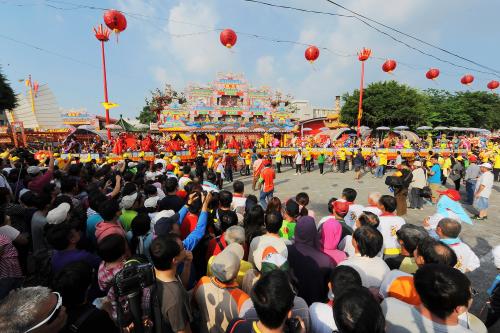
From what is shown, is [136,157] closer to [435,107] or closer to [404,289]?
[404,289]

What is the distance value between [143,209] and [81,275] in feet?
6.86

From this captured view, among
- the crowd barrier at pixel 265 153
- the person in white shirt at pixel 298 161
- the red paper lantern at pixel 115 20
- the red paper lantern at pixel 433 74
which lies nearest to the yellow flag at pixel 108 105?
the crowd barrier at pixel 265 153

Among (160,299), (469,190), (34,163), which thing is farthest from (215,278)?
(469,190)

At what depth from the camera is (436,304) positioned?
58.9 inches

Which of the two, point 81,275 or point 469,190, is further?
point 469,190

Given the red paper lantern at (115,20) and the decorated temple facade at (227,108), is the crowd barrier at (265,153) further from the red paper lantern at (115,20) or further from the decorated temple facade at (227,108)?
the decorated temple facade at (227,108)

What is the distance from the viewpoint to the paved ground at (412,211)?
155 inches

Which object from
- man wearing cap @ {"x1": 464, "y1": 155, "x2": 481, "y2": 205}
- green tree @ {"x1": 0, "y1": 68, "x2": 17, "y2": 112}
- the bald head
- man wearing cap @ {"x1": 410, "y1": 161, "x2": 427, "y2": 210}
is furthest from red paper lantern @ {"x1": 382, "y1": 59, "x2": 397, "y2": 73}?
green tree @ {"x1": 0, "y1": 68, "x2": 17, "y2": 112}

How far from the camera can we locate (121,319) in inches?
57.3

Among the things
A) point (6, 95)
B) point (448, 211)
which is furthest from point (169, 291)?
point (6, 95)

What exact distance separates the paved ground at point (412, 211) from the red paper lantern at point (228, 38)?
589 centimetres

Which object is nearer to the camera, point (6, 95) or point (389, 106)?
point (6, 95)

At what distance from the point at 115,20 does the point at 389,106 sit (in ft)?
89.9

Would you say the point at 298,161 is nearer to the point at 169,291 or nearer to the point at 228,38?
the point at 228,38
